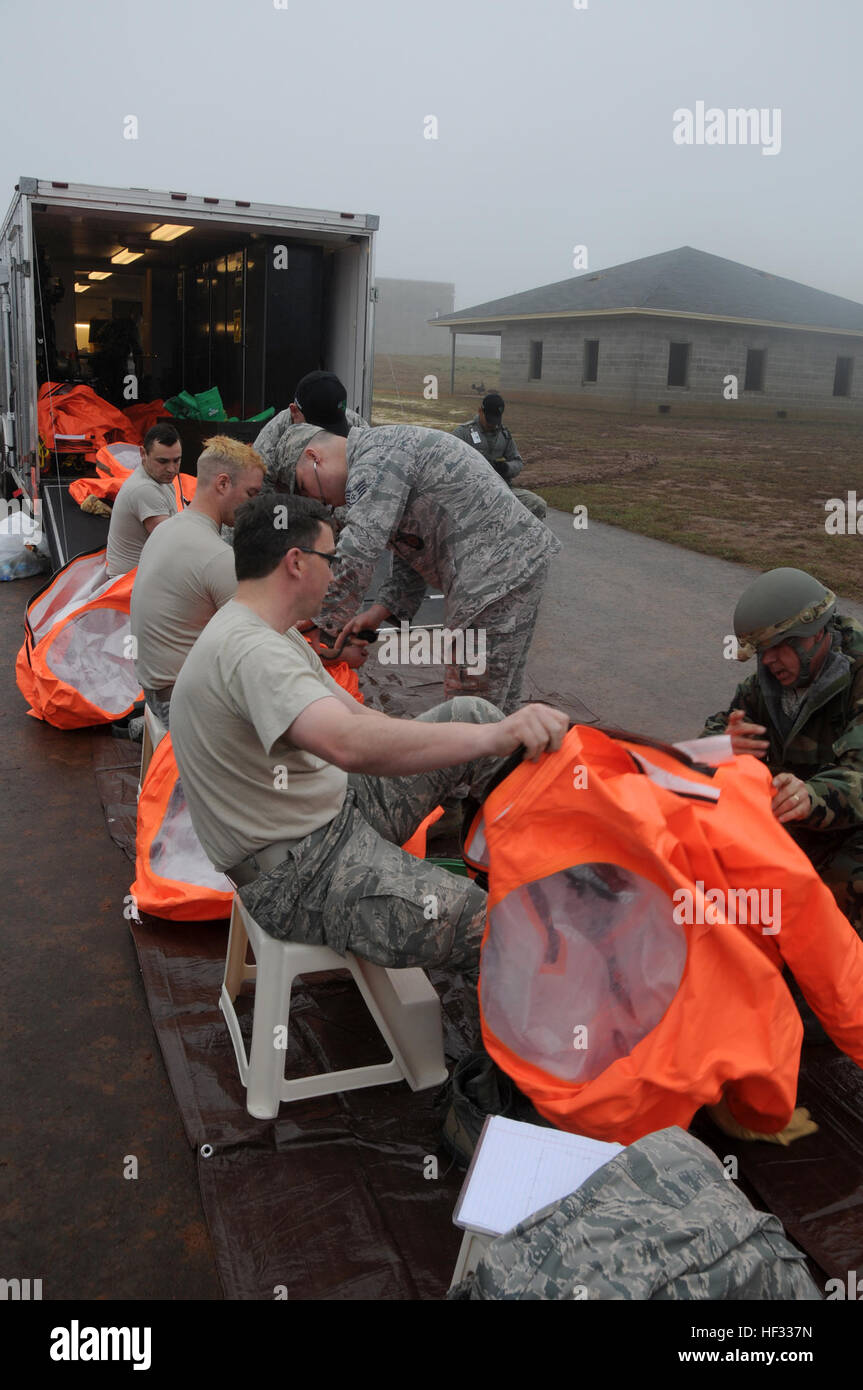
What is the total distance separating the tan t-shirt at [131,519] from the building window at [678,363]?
23.7 m

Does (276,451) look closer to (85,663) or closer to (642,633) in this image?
(85,663)

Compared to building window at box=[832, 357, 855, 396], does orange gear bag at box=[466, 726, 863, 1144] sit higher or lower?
lower

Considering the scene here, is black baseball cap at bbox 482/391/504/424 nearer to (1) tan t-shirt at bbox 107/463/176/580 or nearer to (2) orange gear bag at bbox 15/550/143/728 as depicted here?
(1) tan t-shirt at bbox 107/463/176/580

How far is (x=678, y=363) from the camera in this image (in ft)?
87.0

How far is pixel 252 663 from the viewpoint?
2201 millimetres

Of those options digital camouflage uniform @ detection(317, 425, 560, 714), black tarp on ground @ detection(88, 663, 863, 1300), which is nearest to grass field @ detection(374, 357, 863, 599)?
digital camouflage uniform @ detection(317, 425, 560, 714)

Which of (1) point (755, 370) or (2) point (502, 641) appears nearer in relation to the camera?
(2) point (502, 641)

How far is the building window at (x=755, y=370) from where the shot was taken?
2775 cm

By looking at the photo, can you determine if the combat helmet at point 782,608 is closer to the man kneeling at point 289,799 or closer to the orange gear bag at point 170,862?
the man kneeling at point 289,799

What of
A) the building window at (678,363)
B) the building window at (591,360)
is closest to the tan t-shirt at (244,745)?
the building window at (678,363)

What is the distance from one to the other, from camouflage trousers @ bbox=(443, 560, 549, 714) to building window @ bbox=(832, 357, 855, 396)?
2934cm

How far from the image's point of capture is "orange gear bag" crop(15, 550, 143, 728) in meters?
5.03

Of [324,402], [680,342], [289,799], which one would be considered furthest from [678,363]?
[289,799]

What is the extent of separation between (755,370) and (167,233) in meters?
22.2
